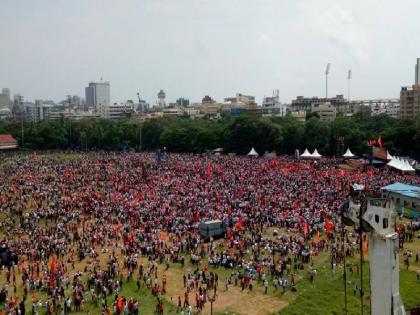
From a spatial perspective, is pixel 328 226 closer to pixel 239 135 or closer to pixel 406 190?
pixel 406 190

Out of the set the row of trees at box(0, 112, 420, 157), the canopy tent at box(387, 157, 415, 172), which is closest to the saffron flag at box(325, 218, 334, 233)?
the canopy tent at box(387, 157, 415, 172)

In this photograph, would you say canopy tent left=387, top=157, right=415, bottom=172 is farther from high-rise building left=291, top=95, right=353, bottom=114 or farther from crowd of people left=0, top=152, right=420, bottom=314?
high-rise building left=291, top=95, right=353, bottom=114

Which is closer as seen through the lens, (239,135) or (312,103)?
(239,135)

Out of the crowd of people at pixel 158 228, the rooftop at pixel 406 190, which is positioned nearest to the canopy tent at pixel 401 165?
the crowd of people at pixel 158 228

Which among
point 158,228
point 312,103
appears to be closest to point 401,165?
point 158,228

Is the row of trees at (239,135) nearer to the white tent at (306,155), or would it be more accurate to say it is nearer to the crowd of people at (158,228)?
the white tent at (306,155)

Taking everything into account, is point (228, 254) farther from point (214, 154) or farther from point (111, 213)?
point (214, 154)

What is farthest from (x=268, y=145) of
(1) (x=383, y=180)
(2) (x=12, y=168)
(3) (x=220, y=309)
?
(3) (x=220, y=309)
